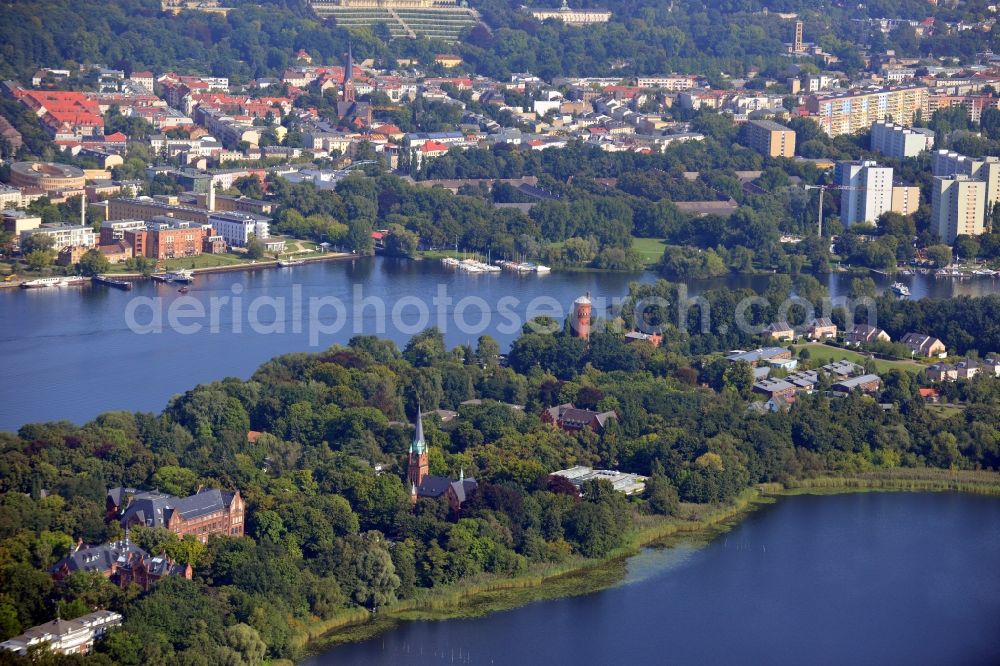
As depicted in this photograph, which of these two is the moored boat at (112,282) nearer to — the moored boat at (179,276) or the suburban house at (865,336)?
the moored boat at (179,276)

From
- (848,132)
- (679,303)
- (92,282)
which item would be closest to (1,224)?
(92,282)

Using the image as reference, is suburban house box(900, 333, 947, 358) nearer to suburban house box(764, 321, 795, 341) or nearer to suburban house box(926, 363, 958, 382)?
suburban house box(926, 363, 958, 382)

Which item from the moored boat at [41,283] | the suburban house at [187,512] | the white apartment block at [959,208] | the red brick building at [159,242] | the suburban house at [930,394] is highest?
the white apartment block at [959,208]

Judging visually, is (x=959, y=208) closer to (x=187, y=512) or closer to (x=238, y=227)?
(x=238, y=227)

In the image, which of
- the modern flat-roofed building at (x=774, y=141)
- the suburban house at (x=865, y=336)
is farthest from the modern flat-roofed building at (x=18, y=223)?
the modern flat-roofed building at (x=774, y=141)

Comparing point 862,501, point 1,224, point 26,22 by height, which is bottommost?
point 862,501

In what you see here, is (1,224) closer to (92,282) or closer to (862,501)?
(92,282)
